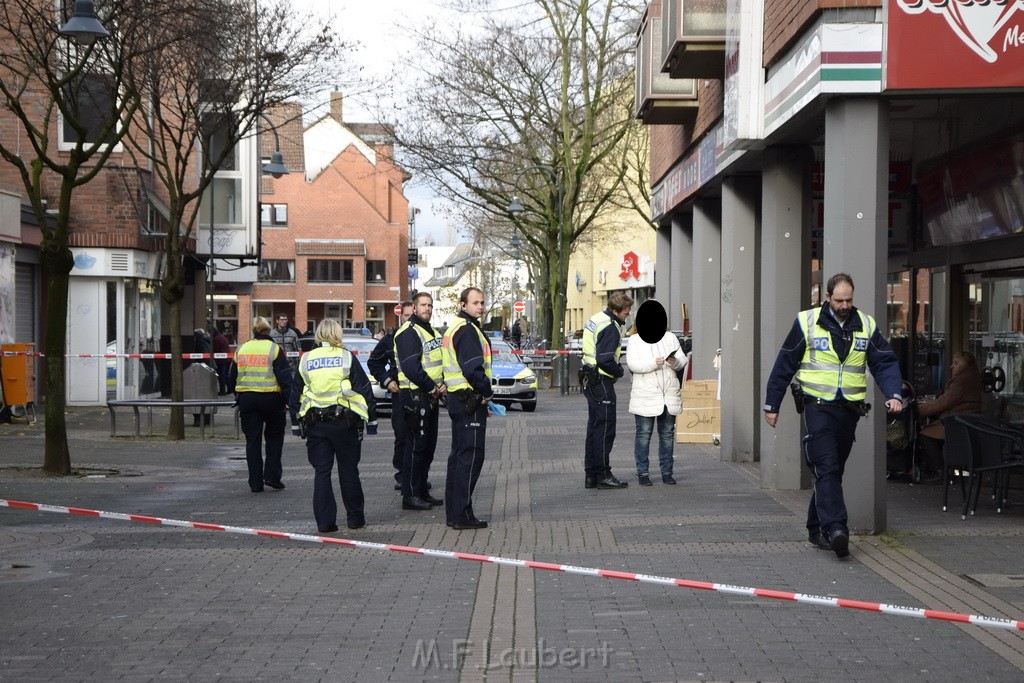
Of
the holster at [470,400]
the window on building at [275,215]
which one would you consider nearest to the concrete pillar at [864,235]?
the holster at [470,400]

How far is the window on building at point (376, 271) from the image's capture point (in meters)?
81.9

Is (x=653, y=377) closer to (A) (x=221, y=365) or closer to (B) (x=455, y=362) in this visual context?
(B) (x=455, y=362)

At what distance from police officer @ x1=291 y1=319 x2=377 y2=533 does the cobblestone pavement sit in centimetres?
29

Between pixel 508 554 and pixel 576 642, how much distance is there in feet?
9.18

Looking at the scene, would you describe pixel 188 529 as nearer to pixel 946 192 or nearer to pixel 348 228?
pixel 946 192

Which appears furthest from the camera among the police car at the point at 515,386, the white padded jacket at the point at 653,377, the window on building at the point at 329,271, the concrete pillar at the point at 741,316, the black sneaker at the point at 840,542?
the window on building at the point at 329,271

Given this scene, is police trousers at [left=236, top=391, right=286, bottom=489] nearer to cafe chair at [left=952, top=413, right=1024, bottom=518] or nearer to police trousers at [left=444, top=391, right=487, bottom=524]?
police trousers at [left=444, top=391, right=487, bottom=524]

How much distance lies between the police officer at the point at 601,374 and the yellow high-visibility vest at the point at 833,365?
3.83 m

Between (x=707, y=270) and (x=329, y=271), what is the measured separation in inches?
2535

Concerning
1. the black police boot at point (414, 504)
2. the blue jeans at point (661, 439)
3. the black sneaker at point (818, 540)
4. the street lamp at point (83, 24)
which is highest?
the street lamp at point (83, 24)

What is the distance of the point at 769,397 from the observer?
31.2 feet

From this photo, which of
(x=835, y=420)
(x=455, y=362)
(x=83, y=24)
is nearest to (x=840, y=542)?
(x=835, y=420)

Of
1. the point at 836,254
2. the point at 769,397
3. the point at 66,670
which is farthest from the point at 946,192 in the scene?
the point at 66,670

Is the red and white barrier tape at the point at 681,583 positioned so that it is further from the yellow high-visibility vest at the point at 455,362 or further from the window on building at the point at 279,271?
the window on building at the point at 279,271
